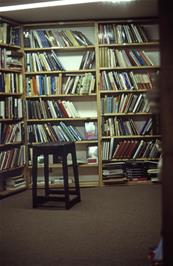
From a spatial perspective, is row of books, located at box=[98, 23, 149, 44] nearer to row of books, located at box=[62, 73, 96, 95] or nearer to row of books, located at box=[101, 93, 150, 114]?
row of books, located at box=[62, 73, 96, 95]

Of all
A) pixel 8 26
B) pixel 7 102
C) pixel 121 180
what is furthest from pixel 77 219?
pixel 8 26

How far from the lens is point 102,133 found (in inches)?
213

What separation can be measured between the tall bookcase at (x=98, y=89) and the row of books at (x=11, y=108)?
12cm

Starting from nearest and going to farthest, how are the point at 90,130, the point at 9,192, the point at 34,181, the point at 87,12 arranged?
1. the point at 34,181
2. the point at 87,12
3. the point at 9,192
4. the point at 90,130

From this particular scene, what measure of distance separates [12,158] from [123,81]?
1.80 m

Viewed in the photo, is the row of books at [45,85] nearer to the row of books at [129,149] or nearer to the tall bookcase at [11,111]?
the tall bookcase at [11,111]

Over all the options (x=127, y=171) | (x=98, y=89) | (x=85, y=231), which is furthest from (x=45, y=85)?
(x=85, y=231)

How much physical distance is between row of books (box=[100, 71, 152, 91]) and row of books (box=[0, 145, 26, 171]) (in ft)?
4.61

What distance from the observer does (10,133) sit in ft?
16.9

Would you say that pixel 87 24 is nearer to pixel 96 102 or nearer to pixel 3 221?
pixel 96 102

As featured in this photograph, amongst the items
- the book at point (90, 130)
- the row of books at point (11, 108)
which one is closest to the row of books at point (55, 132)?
the book at point (90, 130)

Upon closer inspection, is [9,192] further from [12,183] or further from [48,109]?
[48,109]

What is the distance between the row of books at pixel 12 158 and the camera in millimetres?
5012

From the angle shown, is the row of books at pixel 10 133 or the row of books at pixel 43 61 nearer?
the row of books at pixel 10 133
